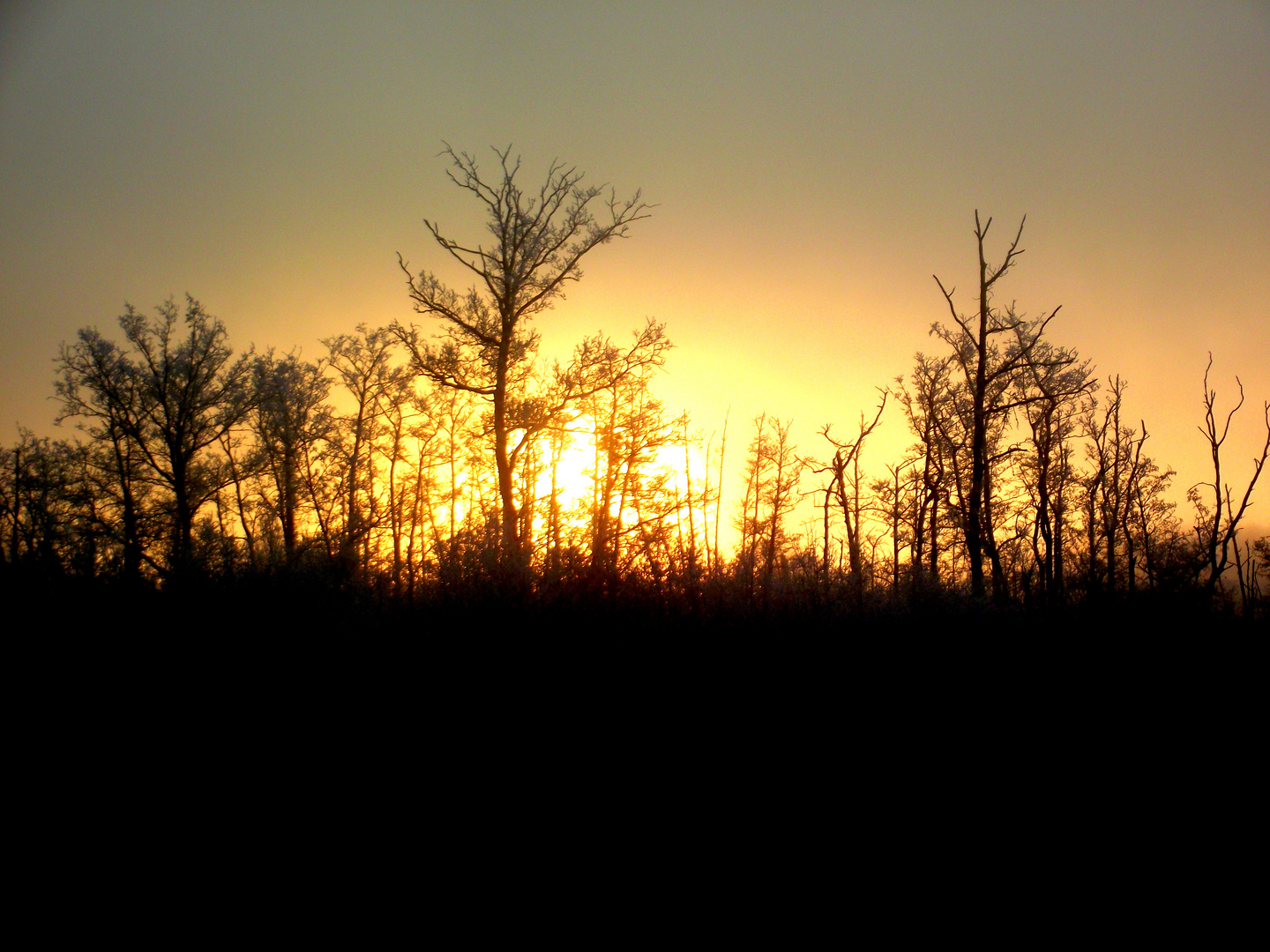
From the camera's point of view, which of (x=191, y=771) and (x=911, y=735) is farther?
(x=911, y=735)

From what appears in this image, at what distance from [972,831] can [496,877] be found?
342 cm


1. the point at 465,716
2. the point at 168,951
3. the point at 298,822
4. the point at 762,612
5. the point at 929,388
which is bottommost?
the point at 168,951

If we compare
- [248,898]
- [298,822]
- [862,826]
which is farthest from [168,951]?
[862,826]

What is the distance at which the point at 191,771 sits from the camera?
15.4 feet

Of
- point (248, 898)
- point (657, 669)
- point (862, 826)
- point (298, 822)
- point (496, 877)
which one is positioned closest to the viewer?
point (248, 898)

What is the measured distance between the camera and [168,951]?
10.8 feet

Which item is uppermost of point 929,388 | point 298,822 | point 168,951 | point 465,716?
point 929,388

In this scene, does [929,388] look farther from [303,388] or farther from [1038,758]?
[303,388]

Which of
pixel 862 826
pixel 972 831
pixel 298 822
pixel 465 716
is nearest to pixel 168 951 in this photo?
pixel 298 822

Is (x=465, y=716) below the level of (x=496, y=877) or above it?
above

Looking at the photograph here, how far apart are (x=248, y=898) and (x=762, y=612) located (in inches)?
261

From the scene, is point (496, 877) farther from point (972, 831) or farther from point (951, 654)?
point (951, 654)

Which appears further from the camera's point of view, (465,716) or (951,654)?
(951,654)

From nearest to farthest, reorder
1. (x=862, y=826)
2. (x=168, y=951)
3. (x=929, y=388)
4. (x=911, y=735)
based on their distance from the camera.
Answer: (x=168, y=951) → (x=862, y=826) → (x=911, y=735) → (x=929, y=388)
